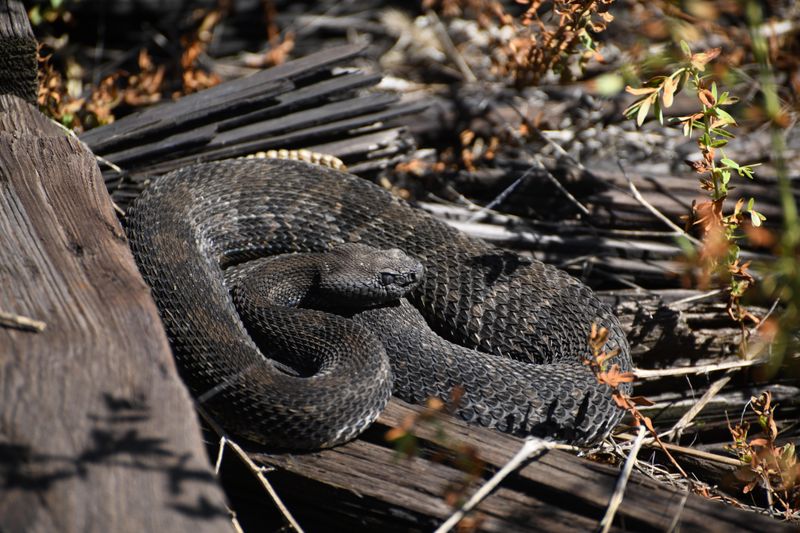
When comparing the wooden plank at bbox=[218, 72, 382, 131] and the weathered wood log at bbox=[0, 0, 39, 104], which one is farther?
the wooden plank at bbox=[218, 72, 382, 131]

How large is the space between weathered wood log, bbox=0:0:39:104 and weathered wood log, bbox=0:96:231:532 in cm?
124

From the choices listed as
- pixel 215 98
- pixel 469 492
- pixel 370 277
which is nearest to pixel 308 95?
pixel 215 98

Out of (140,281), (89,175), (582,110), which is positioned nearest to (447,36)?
(582,110)

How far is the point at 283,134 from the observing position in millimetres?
6410

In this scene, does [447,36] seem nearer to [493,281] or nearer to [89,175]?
[493,281]

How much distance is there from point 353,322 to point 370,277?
1.37ft

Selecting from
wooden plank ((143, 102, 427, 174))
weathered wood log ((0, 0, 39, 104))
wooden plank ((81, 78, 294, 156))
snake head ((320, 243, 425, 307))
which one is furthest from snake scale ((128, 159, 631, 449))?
weathered wood log ((0, 0, 39, 104))

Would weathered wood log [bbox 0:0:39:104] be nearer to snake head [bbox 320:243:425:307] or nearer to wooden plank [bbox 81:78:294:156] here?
wooden plank [bbox 81:78:294:156]

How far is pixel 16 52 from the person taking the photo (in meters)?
5.21

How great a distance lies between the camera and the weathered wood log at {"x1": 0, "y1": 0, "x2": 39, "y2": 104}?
516cm

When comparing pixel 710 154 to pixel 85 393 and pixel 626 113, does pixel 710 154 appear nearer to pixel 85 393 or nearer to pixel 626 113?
pixel 626 113

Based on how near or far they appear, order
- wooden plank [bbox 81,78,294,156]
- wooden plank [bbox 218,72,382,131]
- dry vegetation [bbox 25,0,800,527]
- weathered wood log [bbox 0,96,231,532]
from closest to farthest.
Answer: weathered wood log [bbox 0,96,231,532] < dry vegetation [bbox 25,0,800,527] < wooden plank [bbox 81,78,294,156] < wooden plank [bbox 218,72,382,131]

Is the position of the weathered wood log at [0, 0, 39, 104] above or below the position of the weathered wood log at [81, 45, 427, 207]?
above

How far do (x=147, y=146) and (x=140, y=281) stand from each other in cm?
237
